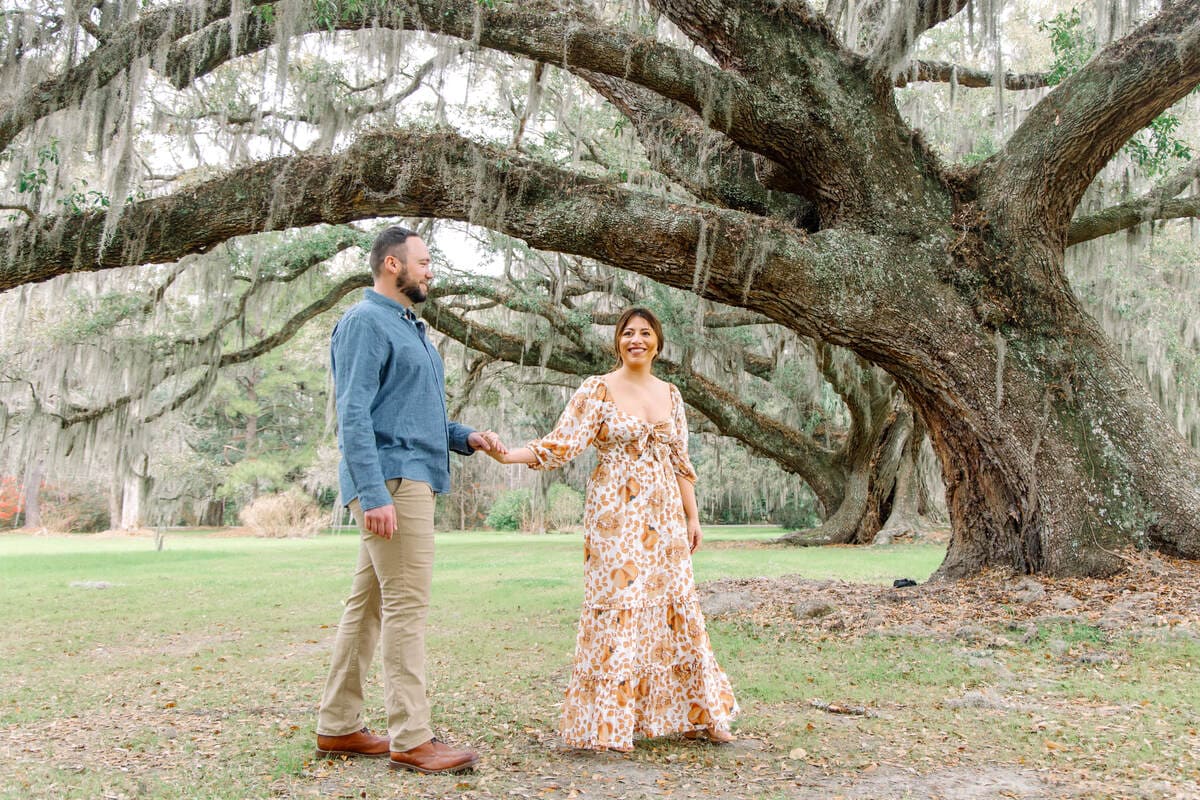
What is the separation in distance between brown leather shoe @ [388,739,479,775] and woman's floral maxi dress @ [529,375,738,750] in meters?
0.41

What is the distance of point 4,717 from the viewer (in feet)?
11.5

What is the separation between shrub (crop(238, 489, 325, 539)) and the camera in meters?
23.2

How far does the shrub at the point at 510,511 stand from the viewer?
26703 millimetres

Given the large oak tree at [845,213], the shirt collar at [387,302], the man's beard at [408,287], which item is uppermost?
the large oak tree at [845,213]

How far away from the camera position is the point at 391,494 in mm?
2713

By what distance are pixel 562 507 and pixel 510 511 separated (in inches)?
134

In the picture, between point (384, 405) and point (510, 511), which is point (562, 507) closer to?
point (510, 511)

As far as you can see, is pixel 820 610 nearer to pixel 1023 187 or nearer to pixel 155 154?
pixel 1023 187

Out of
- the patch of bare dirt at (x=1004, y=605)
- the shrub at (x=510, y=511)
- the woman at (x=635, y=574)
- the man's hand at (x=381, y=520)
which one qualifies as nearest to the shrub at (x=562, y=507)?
the shrub at (x=510, y=511)

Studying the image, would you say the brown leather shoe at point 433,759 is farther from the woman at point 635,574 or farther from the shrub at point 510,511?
the shrub at point 510,511

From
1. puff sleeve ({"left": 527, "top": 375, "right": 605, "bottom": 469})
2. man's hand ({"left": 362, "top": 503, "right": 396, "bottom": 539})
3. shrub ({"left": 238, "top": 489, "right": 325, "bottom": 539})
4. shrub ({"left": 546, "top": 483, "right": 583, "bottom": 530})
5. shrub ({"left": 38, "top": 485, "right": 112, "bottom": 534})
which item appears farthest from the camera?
shrub ({"left": 38, "top": 485, "right": 112, "bottom": 534})

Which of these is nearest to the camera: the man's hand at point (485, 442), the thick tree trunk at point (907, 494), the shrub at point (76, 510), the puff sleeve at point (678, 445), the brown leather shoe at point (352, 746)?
the brown leather shoe at point (352, 746)

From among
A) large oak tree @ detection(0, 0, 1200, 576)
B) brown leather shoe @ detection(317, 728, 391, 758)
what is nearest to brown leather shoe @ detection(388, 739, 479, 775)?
brown leather shoe @ detection(317, 728, 391, 758)

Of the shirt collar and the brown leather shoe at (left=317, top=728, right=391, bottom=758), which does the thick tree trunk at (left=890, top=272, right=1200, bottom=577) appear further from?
the brown leather shoe at (left=317, top=728, right=391, bottom=758)
